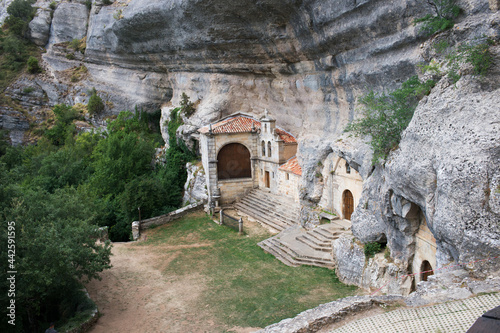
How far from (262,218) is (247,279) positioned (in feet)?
22.4

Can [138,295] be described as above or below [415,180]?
below

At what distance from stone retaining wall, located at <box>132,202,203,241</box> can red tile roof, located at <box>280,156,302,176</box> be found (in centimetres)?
642

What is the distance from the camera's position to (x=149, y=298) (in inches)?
587

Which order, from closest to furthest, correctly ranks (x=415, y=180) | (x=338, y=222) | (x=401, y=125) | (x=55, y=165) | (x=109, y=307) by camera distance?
(x=415, y=180) < (x=401, y=125) < (x=109, y=307) < (x=338, y=222) < (x=55, y=165)

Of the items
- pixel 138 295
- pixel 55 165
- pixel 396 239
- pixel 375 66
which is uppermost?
pixel 375 66

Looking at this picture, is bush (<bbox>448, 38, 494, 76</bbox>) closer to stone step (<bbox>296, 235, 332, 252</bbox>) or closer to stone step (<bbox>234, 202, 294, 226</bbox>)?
stone step (<bbox>296, 235, 332, 252</bbox>)

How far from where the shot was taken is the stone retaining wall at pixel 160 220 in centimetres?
2216

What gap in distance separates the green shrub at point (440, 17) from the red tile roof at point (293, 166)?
10.7 meters

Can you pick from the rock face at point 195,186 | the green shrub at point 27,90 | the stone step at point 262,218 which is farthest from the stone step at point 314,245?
the green shrub at point 27,90

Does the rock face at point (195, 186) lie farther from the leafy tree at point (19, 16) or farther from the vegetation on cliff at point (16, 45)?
the leafy tree at point (19, 16)

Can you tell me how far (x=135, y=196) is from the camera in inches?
907

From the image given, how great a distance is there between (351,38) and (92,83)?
33042 millimetres

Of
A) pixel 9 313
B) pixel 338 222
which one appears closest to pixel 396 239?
pixel 338 222

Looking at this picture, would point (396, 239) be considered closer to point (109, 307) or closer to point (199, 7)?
point (109, 307)
